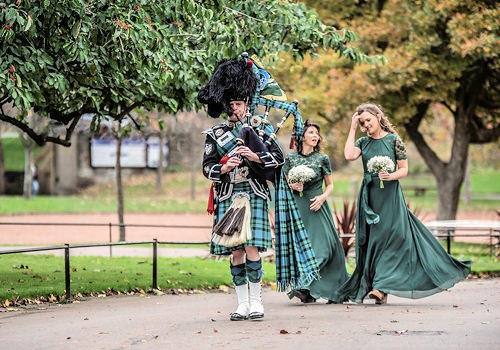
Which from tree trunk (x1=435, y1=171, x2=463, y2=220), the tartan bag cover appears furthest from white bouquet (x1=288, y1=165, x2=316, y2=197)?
tree trunk (x1=435, y1=171, x2=463, y2=220)

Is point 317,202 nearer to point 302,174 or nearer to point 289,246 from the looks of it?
point 302,174

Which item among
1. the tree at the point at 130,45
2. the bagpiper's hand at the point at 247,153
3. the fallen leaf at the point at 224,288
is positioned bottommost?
the fallen leaf at the point at 224,288

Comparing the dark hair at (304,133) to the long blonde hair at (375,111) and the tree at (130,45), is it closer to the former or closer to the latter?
the long blonde hair at (375,111)

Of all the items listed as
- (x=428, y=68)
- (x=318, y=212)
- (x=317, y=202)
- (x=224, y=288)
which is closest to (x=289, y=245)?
(x=317, y=202)

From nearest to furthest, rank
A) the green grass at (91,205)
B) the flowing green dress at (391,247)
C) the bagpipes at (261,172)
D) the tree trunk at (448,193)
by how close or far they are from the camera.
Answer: the bagpipes at (261,172)
the flowing green dress at (391,247)
the tree trunk at (448,193)
the green grass at (91,205)

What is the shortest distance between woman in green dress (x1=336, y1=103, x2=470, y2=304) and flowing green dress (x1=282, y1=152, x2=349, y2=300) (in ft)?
0.65

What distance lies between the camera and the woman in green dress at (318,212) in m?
11.8

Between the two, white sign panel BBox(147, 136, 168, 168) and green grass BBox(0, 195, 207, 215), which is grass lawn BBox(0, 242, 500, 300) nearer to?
green grass BBox(0, 195, 207, 215)

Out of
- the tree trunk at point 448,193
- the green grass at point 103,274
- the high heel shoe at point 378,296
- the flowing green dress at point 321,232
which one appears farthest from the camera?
the tree trunk at point 448,193

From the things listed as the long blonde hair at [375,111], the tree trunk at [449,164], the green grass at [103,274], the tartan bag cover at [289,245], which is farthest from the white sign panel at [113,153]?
the tartan bag cover at [289,245]

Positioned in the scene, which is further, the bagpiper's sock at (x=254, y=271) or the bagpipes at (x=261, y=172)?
the bagpiper's sock at (x=254, y=271)

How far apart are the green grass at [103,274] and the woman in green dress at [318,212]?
232cm

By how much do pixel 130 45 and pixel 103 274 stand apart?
4266mm

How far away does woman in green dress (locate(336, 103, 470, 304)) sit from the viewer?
1154 centimetres
